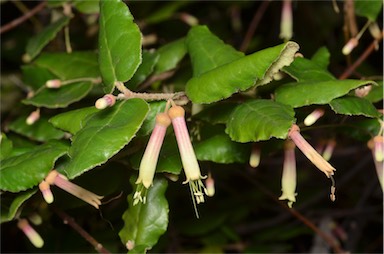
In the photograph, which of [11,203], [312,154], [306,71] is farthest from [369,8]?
[11,203]

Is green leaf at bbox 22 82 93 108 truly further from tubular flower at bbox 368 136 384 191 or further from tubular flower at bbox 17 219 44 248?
tubular flower at bbox 368 136 384 191

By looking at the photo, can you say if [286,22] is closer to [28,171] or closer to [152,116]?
[152,116]

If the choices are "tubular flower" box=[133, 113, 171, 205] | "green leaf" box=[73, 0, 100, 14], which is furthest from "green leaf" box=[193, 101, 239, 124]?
"green leaf" box=[73, 0, 100, 14]

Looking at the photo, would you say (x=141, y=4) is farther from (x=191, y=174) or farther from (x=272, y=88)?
(x=191, y=174)

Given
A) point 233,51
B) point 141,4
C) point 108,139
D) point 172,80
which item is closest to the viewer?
point 108,139

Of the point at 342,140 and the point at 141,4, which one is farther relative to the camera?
the point at 342,140

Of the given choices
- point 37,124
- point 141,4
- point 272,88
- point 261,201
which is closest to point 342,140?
point 261,201

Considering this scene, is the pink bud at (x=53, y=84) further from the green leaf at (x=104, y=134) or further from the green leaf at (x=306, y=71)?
the green leaf at (x=306, y=71)

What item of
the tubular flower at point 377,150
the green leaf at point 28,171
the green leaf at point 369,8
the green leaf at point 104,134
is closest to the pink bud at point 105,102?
the green leaf at point 104,134
